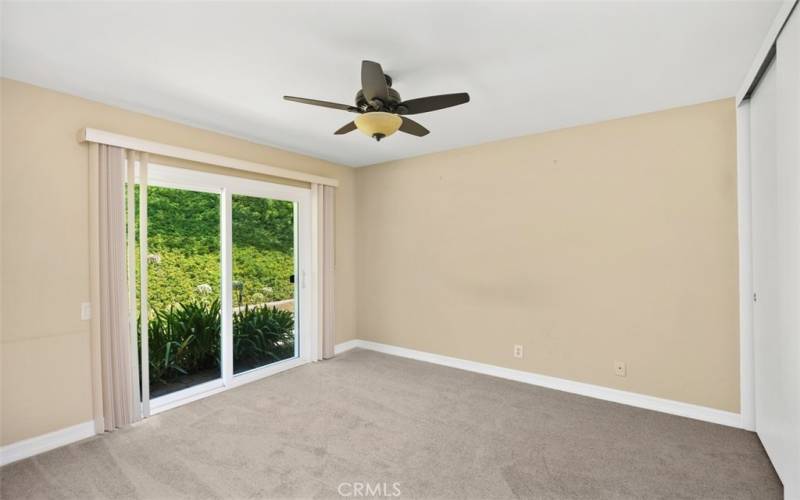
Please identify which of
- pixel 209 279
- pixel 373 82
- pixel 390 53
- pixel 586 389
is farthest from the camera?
pixel 209 279

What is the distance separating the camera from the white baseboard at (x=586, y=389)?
9.16ft

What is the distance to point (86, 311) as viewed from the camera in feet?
8.70

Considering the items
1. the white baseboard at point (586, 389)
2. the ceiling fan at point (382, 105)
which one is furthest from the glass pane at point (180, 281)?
the ceiling fan at point (382, 105)

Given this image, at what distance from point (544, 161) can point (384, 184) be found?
2.00 meters

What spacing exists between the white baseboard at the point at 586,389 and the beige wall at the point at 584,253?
60mm

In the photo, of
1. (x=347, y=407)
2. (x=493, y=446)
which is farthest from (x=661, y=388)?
(x=347, y=407)

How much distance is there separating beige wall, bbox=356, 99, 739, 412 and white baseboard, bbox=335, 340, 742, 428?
0.20ft

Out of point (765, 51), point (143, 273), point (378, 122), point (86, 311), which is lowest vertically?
point (86, 311)

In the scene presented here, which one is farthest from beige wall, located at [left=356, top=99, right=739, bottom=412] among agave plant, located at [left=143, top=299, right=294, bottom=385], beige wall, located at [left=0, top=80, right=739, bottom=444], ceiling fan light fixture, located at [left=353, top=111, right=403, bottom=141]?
ceiling fan light fixture, located at [left=353, top=111, right=403, bottom=141]

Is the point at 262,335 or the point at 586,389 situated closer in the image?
the point at 586,389

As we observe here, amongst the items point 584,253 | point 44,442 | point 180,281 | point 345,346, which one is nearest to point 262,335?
point 180,281

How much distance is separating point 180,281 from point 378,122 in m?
2.79

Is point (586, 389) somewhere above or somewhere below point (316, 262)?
below

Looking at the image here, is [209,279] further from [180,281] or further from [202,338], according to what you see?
[202,338]
